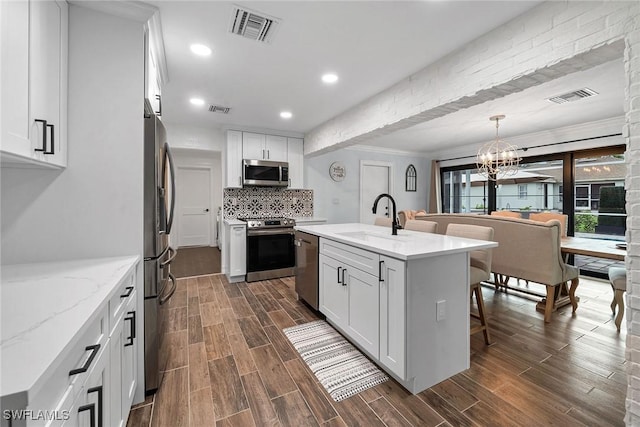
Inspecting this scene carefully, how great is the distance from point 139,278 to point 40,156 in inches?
31.1

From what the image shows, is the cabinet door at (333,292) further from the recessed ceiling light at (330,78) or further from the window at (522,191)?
the window at (522,191)

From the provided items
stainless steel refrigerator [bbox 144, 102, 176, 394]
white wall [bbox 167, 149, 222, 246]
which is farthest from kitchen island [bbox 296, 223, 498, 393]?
white wall [bbox 167, 149, 222, 246]

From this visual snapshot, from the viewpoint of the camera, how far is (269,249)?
4.19 metres

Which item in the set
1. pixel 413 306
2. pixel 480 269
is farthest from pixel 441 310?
pixel 480 269

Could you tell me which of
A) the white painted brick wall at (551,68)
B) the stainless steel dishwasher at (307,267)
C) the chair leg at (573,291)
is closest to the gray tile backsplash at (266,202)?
the stainless steel dishwasher at (307,267)

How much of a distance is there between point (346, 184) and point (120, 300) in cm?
487

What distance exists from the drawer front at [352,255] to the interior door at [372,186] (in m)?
3.53

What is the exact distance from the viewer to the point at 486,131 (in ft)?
15.7

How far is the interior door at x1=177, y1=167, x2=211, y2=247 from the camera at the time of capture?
6734 millimetres

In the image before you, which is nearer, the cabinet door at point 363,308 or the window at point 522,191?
the cabinet door at point 363,308

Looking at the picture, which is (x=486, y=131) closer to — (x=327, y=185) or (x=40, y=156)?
(x=327, y=185)

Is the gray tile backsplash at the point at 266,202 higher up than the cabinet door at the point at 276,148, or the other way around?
the cabinet door at the point at 276,148

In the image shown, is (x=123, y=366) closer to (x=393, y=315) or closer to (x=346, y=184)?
(x=393, y=315)

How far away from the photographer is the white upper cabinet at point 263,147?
453 cm
